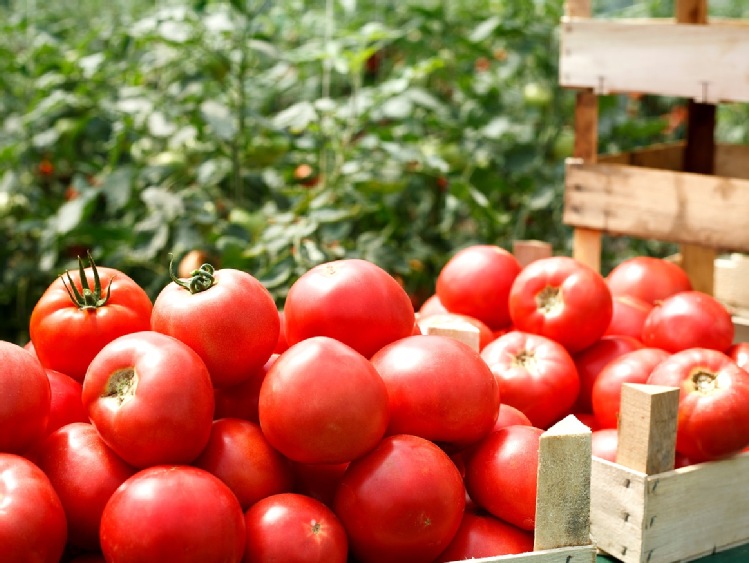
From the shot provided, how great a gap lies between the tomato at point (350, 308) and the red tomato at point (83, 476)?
0.98 ft

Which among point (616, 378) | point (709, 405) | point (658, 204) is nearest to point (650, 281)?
point (658, 204)

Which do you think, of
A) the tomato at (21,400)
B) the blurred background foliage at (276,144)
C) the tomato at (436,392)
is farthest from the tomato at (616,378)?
the blurred background foliage at (276,144)

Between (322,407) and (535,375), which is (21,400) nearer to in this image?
(322,407)

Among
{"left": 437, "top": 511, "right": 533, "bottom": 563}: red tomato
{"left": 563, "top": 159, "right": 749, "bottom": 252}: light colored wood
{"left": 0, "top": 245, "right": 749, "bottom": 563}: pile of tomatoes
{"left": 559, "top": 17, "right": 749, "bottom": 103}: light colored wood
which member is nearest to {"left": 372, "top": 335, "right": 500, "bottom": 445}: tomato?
{"left": 0, "top": 245, "right": 749, "bottom": 563}: pile of tomatoes

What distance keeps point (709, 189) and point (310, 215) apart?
1.08 metres

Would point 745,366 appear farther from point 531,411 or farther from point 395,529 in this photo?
point 395,529

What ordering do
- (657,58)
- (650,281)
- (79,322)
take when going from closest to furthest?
(79,322) → (650,281) → (657,58)

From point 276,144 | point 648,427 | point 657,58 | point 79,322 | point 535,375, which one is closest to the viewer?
point 79,322

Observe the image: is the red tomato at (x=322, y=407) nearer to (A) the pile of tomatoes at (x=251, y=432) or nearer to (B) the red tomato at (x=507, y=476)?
(A) the pile of tomatoes at (x=251, y=432)

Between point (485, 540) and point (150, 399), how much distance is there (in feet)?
1.38

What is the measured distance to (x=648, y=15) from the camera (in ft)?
14.1

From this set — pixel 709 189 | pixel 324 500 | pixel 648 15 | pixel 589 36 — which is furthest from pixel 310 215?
pixel 648 15

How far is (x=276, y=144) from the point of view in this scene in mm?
3271

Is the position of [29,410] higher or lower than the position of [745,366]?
higher
